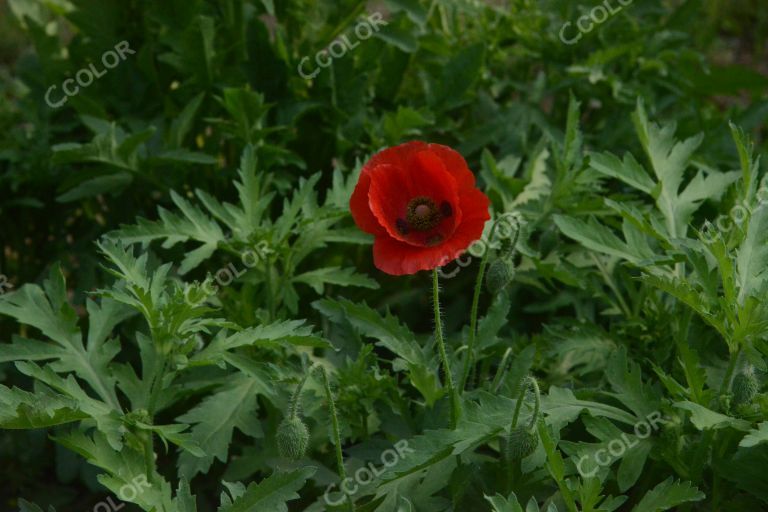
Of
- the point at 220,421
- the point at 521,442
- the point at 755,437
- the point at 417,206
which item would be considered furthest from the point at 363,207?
the point at 755,437

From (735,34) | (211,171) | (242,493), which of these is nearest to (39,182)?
(211,171)

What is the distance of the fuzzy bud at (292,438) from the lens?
76.8 inches

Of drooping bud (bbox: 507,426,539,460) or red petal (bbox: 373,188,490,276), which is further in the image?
drooping bud (bbox: 507,426,539,460)

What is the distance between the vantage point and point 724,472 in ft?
6.73

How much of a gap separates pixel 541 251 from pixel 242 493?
1.14 meters

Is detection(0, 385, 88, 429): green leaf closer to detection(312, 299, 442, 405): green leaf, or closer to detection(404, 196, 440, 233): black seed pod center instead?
detection(312, 299, 442, 405): green leaf

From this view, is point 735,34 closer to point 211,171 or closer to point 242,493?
point 211,171

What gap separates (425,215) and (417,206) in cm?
3

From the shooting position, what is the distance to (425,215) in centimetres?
191

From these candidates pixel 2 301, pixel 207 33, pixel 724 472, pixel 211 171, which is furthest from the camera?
pixel 211 171

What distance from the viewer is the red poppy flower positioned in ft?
5.92

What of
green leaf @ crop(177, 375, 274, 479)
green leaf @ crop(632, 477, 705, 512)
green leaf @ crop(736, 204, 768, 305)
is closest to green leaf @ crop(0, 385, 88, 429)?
green leaf @ crop(177, 375, 274, 479)

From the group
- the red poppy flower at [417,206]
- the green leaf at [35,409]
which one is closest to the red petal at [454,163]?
the red poppy flower at [417,206]

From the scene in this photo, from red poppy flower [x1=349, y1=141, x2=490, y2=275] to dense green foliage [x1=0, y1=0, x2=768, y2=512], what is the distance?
0.22 meters
